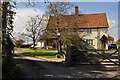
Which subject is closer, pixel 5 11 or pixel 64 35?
pixel 5 11

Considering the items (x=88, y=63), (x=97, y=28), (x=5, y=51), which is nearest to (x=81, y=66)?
(x=88, y=63)

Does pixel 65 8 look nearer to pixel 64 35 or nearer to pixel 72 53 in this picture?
pixel 64 35

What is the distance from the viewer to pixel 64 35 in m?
34.4

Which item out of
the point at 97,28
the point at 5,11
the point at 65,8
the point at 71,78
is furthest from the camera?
the point at 97,28

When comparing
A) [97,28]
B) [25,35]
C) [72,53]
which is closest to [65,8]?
[72,53]

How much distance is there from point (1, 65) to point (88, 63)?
849 centimetres

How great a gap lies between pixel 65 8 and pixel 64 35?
3645mm

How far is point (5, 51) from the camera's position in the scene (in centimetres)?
1274

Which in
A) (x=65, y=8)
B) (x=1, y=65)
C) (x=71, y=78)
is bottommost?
(x=71, y=78)

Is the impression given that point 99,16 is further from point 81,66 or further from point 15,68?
point 15,68

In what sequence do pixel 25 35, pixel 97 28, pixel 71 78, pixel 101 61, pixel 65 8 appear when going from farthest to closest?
pixel 25 35 < pixel 97 28 < pixel 65 8 < pixel 101 61 < pixel 71 78

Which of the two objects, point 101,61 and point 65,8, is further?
point 65,8

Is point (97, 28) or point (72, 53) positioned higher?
point (97, 28)

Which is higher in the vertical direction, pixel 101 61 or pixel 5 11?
pixel 5 11
